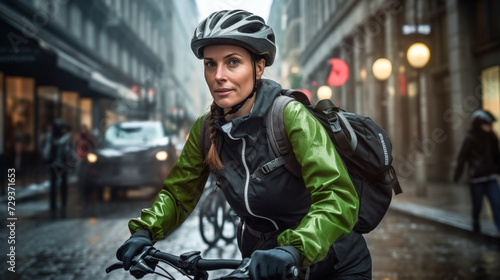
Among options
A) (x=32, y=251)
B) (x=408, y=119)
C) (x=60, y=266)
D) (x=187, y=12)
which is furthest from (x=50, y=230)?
(x=187, y=12)

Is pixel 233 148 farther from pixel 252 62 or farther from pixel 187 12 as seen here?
pixel 187 12

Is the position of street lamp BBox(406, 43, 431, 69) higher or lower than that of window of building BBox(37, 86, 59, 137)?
higher

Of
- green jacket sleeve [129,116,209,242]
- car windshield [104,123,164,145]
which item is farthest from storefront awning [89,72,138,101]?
green jacket sleeve [129,116,209,242]

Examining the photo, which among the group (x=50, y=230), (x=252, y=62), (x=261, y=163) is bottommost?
(x=50, y=230)

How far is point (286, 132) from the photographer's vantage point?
2.20m

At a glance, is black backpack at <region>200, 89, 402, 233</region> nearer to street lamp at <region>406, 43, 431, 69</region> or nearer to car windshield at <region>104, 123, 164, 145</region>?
car windshield at <region>104, 123, 164, 145</region>

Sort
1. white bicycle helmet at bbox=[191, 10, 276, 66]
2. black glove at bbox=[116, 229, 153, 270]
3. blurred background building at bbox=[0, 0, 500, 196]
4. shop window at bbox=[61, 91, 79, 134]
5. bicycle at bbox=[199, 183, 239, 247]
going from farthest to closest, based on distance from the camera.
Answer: shop window at bbox=[61, 91, 79, 134] → blurred background building at bbox=[0, 0, 500, 196] → bicycle at bbox=[199, 183, 239, 247] → white bicycle helmet at bbox=[191, 10, 276, 66] → black glove at bbox=[116, 229, 153, 270]

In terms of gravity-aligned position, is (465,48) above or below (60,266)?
above

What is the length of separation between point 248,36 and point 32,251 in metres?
6.32

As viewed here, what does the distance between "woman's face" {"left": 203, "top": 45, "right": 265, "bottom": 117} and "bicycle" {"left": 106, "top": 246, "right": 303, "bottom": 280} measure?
0.64 meters

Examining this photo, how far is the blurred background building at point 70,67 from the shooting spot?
52.5 ft

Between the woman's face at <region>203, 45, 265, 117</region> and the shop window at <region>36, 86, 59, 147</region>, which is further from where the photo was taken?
the shop window at <region>36, 86, 59, 147</region>

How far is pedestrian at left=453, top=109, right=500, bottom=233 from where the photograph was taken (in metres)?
8.54

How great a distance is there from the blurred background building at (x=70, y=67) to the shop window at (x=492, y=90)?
8.70 metres
